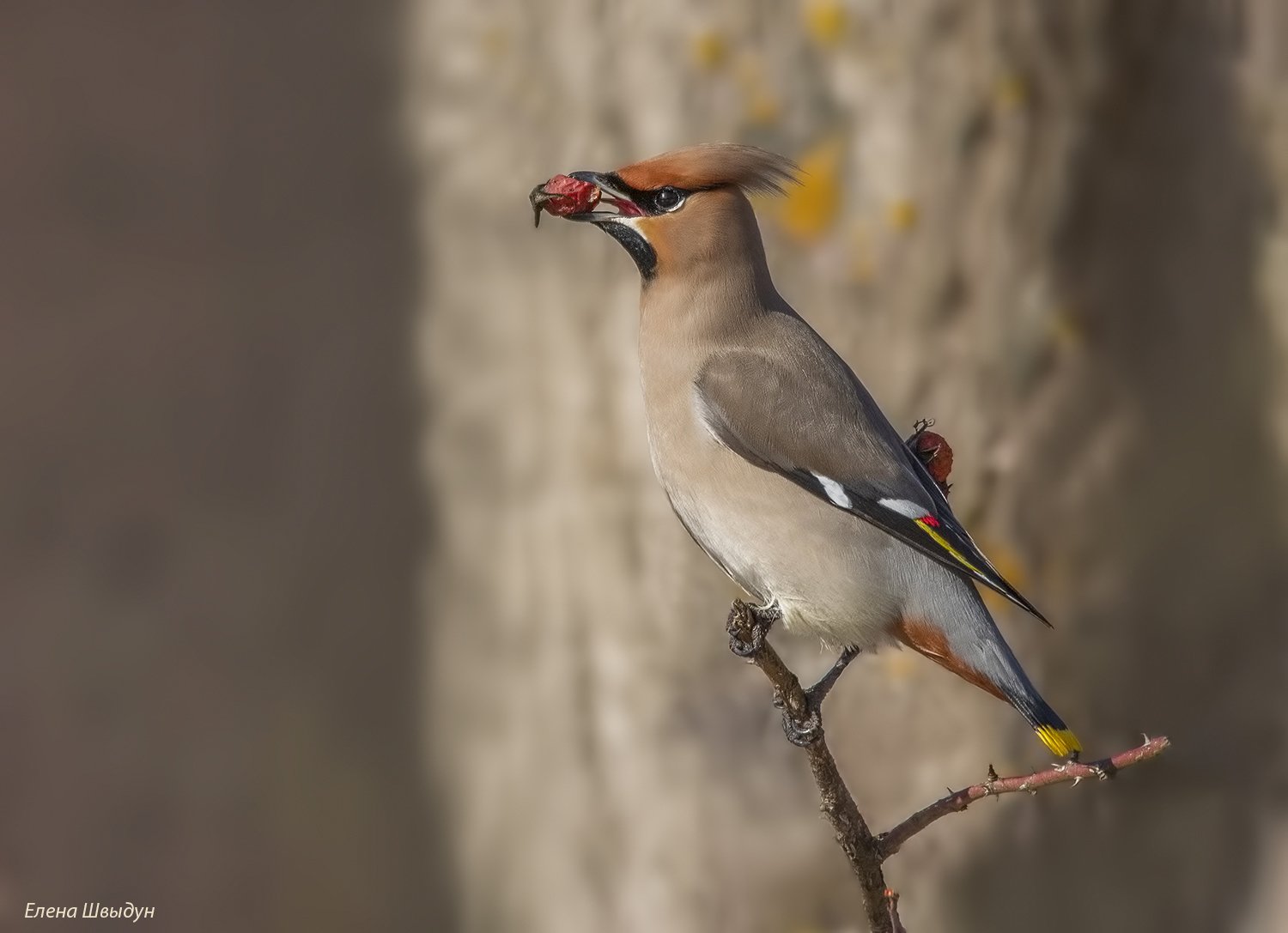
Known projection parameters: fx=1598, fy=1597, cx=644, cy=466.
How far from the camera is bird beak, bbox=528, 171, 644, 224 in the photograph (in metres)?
2.49

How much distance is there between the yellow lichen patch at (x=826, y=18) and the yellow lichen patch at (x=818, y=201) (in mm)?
266

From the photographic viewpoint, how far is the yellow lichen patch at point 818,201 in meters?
3.95

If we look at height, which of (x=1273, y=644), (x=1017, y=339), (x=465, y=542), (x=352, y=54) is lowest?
(x=1273, y=644)

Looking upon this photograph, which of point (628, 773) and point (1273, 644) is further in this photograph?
point (628, 773)

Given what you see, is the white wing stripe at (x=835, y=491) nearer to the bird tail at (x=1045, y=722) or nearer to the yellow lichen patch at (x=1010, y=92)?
the bird tail at (x=1045, y=722)

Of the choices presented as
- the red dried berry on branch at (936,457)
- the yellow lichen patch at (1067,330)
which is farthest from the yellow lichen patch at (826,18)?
the red dried berry on branch at (936,457)

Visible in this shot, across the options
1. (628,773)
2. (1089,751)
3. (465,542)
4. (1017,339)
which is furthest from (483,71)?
(1089,751)

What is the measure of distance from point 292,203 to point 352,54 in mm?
511

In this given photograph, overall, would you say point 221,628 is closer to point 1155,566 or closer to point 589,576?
point 589,576

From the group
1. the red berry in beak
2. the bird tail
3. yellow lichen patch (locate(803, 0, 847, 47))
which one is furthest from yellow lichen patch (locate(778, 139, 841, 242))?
the bird tail

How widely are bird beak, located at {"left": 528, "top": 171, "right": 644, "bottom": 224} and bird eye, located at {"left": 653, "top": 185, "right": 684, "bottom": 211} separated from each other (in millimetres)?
35

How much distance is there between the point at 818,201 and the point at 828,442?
153 cm

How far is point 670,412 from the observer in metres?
2.66

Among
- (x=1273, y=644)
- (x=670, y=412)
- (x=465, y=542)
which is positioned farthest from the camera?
(x=465, y=542)
